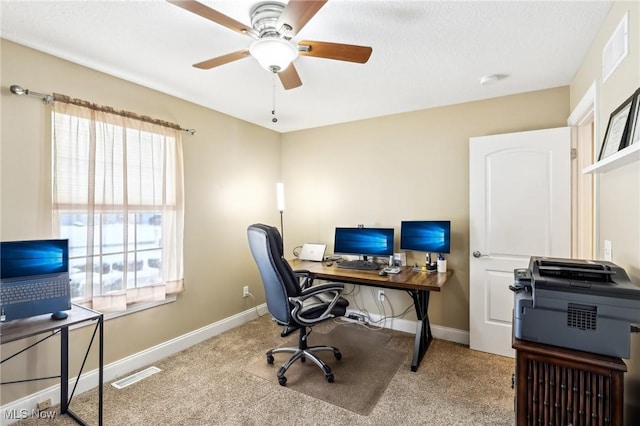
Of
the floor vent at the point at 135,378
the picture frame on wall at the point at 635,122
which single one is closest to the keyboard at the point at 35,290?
the floor vent at the point at 135,378

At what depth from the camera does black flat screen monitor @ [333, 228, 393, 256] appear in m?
3.25

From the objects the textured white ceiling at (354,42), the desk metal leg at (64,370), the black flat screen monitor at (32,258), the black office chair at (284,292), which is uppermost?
the textured white ceiling at (354,42)

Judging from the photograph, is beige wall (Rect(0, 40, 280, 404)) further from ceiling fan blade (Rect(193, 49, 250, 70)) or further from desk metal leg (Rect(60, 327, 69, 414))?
ceiling fan blade (Rect(193, 49, 250, 70))

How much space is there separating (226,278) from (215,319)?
1.44ft

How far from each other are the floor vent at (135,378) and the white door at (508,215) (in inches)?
112

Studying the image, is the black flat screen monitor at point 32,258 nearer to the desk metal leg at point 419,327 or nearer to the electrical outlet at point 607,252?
the desk metal leg at point 419,327

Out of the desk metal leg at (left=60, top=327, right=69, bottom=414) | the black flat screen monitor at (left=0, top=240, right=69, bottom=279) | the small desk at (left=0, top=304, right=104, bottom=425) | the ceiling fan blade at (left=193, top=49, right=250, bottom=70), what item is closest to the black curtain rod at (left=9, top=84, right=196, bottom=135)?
the black flat screen monitor at (left=0, top=240, right=69, bottom=279)

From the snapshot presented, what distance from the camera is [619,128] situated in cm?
145

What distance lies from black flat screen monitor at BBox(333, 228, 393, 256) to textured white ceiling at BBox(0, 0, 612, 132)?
1.37 m

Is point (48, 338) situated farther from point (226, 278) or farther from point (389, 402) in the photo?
point (389, 402)

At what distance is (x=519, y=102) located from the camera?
2.85 meters

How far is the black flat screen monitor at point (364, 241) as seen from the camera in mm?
3246

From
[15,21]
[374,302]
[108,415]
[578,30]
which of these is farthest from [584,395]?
[15,21]

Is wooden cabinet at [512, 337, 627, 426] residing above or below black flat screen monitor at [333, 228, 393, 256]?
below
